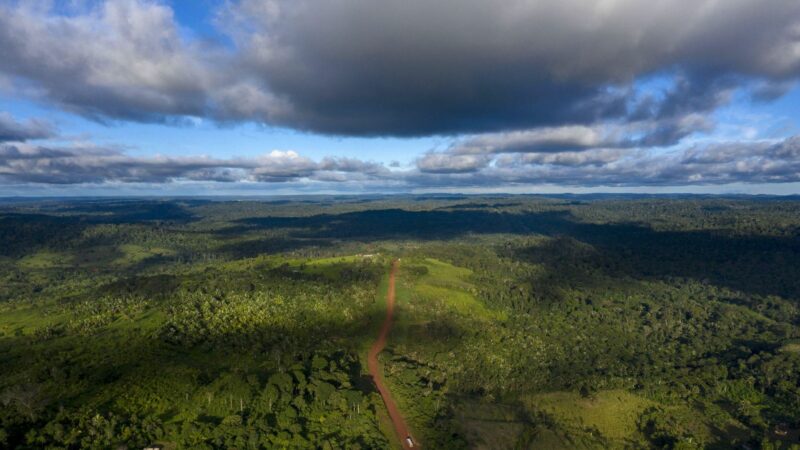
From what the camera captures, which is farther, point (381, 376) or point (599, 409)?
point (381, 376)

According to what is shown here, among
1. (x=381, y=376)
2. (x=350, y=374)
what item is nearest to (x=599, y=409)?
(x=381, y=376)

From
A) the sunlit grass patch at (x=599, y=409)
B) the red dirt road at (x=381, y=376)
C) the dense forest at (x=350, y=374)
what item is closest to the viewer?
the dense forest at (x=350, y=374)

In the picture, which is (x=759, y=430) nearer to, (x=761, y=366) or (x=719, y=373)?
(x=719, y=373)

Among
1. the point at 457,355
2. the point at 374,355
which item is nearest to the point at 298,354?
the point at 374,355

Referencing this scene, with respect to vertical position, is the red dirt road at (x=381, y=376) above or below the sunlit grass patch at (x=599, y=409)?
above

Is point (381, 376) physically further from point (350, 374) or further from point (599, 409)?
point (599, 409)

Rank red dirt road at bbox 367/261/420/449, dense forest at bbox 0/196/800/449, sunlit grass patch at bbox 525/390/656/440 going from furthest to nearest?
sunlit grass patch at bbox 525/390/656/440 → red dirt road at bbox 367/261/420/449 → dense forest at bbox 0/196/800/449

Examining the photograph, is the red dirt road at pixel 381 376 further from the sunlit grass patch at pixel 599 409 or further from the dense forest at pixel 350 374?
the sunlit grass patch at pixel 599 409

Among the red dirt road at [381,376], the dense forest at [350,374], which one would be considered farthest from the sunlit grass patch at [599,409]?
the red dirt road at [381,376]

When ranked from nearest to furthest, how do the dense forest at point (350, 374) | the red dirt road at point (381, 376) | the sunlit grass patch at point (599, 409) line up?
1. the dense forest at point (350, 374)
2. the red dirt road at point (381, 376)
3. the sunlit grass patch at point (599, 409)

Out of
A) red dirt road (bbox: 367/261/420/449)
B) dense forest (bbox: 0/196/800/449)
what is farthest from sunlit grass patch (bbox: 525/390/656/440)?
red dirt road (bbox: 367/261/420/449)

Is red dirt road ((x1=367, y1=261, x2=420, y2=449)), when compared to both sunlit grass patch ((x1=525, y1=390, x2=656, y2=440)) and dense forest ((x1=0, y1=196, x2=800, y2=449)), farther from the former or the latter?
sunlit grass patch ((x1=525, y1=390, x2=656, y2=440))
